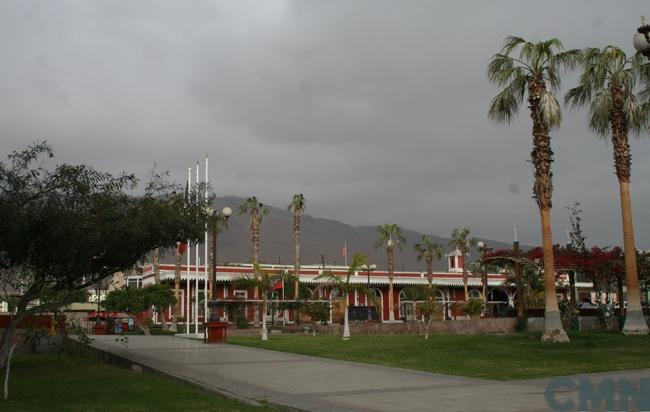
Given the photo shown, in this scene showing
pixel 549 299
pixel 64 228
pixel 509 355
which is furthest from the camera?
pixel 549 299

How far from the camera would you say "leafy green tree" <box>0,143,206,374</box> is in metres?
14.8

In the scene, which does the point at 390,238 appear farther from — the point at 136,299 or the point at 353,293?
the point at 136,299

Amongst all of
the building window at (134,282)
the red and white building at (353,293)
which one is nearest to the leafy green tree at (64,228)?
the red and white building at (353,293)

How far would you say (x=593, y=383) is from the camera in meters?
12.8

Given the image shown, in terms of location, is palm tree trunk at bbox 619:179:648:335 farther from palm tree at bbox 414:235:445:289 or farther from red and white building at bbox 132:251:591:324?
palm tree at bbox 414:235:445:289

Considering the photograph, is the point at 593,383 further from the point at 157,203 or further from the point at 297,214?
the point at 297,214

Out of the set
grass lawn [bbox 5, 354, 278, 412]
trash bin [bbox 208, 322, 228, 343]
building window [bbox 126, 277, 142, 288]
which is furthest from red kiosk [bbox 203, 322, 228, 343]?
building window [bbox 126, 277, 142, 288]

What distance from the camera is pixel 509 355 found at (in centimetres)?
1964

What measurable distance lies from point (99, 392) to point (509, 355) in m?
11.6

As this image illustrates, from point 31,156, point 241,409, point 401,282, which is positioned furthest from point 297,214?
point 241,409

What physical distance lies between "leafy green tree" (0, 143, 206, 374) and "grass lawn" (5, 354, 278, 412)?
1.28 metres

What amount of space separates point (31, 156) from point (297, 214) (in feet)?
168

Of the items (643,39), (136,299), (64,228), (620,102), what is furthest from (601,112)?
(136,299)

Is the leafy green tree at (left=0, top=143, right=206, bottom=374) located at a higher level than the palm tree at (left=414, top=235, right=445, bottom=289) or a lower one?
lower
